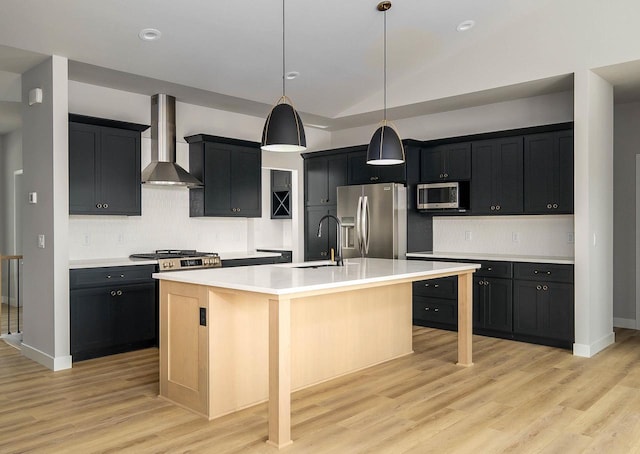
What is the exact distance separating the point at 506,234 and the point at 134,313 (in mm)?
4272

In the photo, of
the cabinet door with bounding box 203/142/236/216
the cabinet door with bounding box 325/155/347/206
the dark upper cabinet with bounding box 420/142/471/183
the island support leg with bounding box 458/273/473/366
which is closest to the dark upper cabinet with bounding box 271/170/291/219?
the cabinet door with bounding box 325/155/347/206

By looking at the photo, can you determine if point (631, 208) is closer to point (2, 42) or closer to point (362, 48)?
point (362, 48)

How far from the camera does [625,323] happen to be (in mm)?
6191

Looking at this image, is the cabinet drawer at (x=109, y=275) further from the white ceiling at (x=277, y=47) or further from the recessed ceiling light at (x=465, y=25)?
the recessed ceiling light at (x=465, y=25)

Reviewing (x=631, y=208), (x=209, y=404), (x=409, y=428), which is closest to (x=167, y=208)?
(x=209, y=404)

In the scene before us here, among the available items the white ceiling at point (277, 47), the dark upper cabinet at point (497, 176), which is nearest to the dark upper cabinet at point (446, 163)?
the dark upper cabinet at point (497, 176)

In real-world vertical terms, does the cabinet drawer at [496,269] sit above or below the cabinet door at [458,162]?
below

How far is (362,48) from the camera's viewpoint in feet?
17.4

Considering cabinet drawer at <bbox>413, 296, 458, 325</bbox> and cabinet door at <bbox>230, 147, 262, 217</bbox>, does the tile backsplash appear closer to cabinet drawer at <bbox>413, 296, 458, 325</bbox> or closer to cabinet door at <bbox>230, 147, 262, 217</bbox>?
cabinet drawer at <bbox>413, 296, 458, 325</bbox>

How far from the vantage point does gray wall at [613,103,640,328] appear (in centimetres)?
614

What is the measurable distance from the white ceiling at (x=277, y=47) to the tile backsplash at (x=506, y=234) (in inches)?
56.2

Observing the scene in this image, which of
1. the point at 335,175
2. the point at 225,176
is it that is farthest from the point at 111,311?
the point at 335,175

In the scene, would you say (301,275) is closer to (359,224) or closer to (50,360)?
(50,360)

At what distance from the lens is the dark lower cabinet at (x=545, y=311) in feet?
16.7
